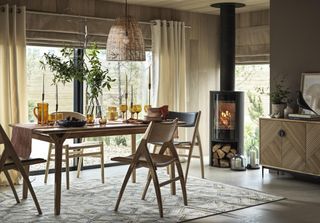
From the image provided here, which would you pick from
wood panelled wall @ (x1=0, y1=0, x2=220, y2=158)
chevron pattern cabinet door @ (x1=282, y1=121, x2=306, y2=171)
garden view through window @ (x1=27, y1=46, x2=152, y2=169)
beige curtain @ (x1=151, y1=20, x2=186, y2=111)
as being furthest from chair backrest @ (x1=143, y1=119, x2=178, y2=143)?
wood panelled wall @ (x1=0, y1=0, x2=220, y2=158)

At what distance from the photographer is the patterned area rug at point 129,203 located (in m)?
4.22

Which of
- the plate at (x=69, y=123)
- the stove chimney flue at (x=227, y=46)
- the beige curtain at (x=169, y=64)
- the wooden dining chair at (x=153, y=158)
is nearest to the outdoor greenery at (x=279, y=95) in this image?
the stove chimney flue at (x=227, y=46)

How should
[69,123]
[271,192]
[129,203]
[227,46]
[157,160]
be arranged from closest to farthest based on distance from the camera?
[157,160] < [69,123] < [129,203] < [271,192] < [227,46]

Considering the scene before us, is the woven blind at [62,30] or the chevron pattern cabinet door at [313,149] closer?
the chevron pattern cabinet door at [313,149]

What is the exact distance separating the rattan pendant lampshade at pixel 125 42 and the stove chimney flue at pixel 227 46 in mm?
2470

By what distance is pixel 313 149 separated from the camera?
5.36m

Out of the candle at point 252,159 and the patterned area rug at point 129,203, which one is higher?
the candle at point 252,159

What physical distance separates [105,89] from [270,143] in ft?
7.79

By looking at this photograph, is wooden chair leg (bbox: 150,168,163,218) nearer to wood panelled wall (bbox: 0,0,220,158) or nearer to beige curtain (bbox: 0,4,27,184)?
beige curtain (bbox: 0,4,27,184)

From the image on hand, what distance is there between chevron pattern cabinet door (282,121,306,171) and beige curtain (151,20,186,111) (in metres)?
1.95

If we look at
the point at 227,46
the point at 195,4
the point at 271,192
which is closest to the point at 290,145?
the point at 271,192

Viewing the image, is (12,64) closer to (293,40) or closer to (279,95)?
(279,95)

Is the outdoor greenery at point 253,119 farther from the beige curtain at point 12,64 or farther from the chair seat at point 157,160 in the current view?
the beige curtain at point 12,64

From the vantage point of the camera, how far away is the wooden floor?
4.20 meters
